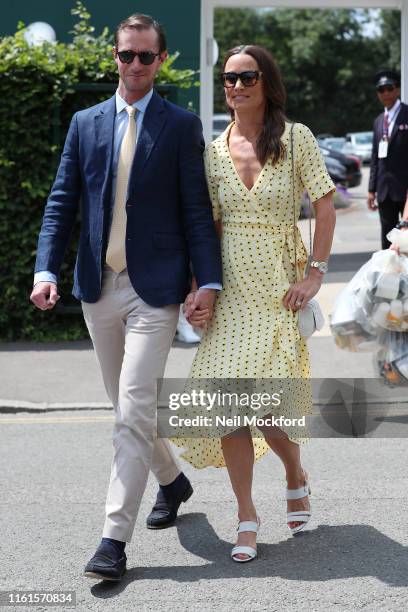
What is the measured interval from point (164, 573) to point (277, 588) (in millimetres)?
471

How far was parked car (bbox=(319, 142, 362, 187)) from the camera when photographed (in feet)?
98.3

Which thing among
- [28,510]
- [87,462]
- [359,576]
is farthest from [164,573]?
[87,462]

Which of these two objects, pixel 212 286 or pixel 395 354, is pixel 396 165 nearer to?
pixel 395 354

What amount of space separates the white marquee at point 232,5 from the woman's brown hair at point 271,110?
7113mm

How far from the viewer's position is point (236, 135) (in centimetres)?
464

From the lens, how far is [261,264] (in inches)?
177

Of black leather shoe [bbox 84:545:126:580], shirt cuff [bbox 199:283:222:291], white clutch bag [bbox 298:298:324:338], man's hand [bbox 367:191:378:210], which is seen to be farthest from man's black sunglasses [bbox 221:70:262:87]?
man's hand [bbox 367:191:378:210]

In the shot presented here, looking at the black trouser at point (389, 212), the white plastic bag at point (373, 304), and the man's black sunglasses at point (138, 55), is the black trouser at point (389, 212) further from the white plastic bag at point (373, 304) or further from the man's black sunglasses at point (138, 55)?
the man's black sunglasses at point (138, 55)

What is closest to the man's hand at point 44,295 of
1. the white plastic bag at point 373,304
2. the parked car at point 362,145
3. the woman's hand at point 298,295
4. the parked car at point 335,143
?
the woman's hand at point 298,295

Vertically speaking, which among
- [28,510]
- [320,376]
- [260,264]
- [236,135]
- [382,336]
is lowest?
[320,376]

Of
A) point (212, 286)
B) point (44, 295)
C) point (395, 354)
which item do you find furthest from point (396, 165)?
point (44, 295)

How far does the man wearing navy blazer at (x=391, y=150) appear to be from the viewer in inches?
379

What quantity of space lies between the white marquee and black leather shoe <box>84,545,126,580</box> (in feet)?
25.9

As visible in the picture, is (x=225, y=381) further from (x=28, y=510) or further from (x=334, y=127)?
(x=334, y=127)
